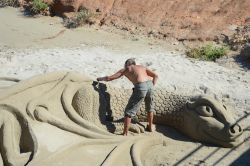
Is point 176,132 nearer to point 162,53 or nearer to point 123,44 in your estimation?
point 162,53

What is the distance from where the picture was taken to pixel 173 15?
36.2 ft

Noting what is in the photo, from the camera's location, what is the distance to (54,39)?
10.6 meters

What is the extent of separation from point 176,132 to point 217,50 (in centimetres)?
321

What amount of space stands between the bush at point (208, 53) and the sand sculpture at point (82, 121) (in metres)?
2.86

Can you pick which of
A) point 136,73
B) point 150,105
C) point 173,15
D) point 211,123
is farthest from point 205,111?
point 173,15

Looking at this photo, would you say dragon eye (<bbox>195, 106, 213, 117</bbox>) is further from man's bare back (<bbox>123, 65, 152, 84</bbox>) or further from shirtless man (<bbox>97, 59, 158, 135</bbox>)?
man's bare back (<bbox>123, 65, 152, 84</bbox>)

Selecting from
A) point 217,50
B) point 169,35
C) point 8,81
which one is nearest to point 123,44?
A: point 169,35

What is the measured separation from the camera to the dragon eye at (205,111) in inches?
246

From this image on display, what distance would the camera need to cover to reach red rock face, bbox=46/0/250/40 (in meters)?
10.5

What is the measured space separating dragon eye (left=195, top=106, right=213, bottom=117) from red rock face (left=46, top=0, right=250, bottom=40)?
13.5 feet

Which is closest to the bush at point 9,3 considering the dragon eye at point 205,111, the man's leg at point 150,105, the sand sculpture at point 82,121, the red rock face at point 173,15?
the red rock face at point 173,15

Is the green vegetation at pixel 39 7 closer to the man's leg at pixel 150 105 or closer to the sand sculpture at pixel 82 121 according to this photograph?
the sand sculpture at pixel 82 121

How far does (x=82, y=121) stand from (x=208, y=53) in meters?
4.12

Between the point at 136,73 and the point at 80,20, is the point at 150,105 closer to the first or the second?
the point at 136,73
